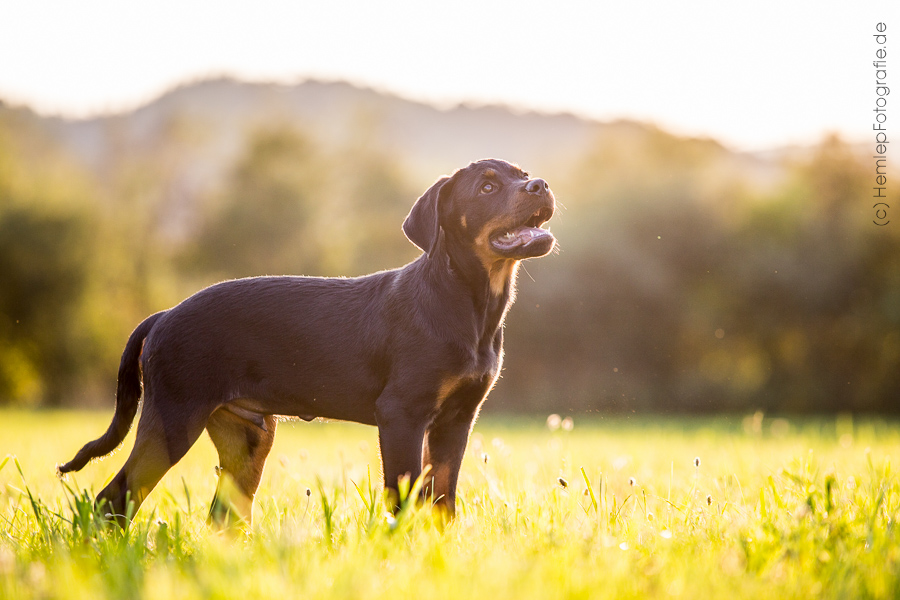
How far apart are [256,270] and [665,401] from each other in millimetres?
15752

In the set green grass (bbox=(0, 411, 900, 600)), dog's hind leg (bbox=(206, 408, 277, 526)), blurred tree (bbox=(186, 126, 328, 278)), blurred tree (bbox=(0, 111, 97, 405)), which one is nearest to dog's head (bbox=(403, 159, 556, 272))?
green grass (bbox=(0, 411, 900, 600))

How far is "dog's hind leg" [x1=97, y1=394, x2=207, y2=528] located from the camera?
149 inches

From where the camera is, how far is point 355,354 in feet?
13.3

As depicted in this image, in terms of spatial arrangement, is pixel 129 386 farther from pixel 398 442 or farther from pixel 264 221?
pixel 264 221

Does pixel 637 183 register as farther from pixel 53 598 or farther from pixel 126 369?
pixel 53 598

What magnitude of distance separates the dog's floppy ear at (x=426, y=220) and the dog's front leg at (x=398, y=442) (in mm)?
1021

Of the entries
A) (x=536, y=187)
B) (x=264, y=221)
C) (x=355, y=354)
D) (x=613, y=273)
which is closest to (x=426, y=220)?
(x=536, y=187)

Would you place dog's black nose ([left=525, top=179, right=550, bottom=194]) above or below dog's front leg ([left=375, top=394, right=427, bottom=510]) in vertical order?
above

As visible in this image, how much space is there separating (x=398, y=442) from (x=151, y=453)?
1380mm

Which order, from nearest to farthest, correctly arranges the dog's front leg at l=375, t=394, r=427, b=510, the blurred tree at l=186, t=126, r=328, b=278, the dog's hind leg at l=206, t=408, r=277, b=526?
1. the dog's front leg at l=375, t=394, r=427, b=510
2. the dog's hind leg at l=206, t=408, r=277, b=526
3. the blurred tree at l=186, t=126, r=328, b=278

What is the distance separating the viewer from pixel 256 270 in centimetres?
2658

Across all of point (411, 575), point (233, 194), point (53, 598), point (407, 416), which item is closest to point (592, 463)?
point (407, 416)

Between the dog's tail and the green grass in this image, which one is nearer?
the green grass

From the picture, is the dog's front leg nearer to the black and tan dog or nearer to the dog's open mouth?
the black and tan dog
